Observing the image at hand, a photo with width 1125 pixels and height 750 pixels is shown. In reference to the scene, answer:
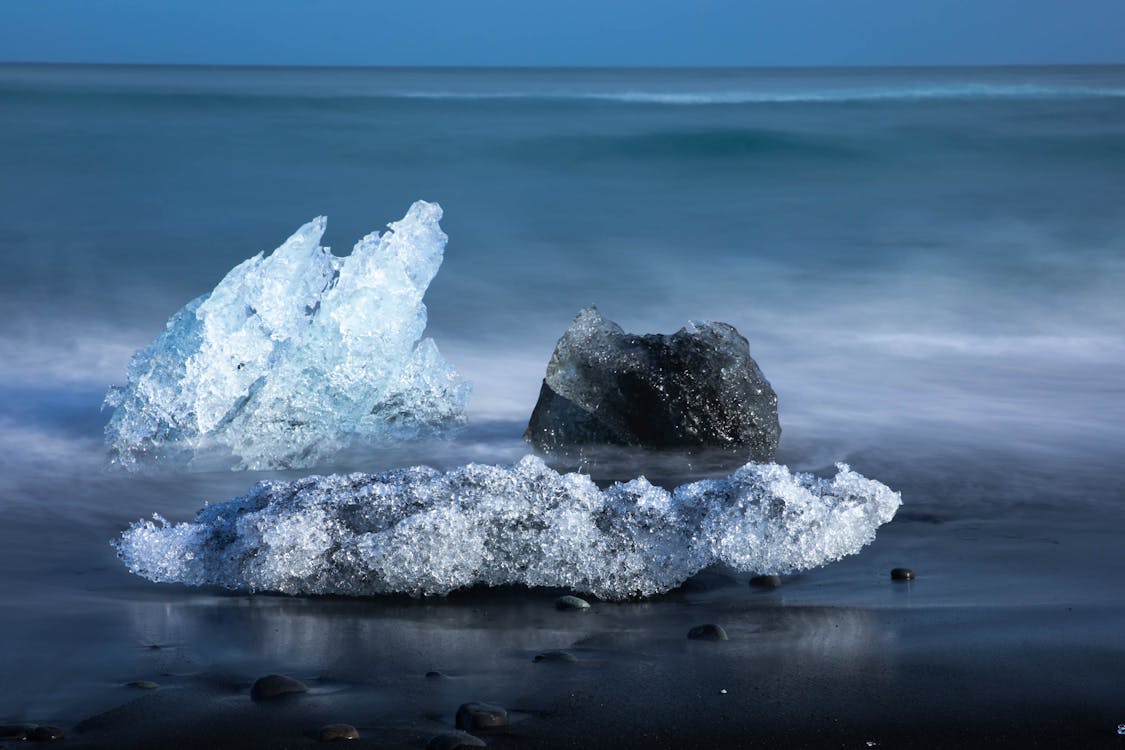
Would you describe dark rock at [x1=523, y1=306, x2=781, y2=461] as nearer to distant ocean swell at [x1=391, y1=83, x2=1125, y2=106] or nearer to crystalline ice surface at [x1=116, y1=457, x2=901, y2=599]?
crystalline ice surface at [x1=116, y1=457, x2=901, y2=599]

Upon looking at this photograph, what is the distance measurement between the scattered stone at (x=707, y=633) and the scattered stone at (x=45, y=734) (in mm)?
1211

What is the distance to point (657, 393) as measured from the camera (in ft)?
15.1

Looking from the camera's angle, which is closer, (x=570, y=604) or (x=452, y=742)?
(x=452, y=742)

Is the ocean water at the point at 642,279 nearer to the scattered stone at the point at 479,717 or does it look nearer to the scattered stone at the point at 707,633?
the scattered stone at the point at 707,633

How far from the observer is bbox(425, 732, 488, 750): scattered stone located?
6.98 ft

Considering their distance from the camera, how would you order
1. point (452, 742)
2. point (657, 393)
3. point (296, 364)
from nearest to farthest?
point (452, 742)
point (657, 393)
point (296, 364)

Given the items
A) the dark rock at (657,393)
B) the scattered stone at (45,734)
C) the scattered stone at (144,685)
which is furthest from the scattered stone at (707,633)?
the dark rock at (657,393)

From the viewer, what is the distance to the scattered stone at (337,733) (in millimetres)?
2176

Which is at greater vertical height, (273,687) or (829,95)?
(829,95)

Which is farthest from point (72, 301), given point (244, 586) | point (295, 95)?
point (295, 95)

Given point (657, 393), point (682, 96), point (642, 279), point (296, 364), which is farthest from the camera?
point (682, 96)

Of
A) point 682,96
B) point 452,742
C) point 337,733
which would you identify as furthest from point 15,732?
point 682,96

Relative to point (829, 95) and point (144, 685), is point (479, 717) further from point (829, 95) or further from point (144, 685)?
point (829, 95)

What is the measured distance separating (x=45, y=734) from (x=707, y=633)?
126 centimetres
